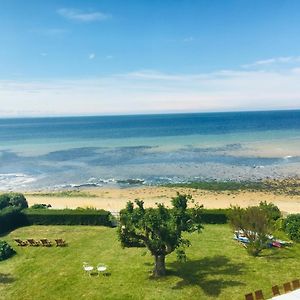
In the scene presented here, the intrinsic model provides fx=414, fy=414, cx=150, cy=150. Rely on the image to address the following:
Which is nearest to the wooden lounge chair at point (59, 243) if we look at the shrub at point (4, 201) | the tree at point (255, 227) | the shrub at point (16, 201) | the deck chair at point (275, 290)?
the shrub at point (16, 201)

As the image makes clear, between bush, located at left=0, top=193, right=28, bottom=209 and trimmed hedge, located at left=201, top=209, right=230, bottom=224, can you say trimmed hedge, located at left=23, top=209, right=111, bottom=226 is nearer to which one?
bush, located at left=0, top=193, right=28, bottom=209

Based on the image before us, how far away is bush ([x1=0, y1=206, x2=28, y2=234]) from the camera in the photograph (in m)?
35.1

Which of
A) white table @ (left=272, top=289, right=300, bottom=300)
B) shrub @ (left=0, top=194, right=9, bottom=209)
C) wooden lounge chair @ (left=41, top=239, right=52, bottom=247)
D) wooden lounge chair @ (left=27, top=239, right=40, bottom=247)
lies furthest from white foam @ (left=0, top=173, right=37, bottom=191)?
white table @ (left=272, top=289, right=300, bottom=300)

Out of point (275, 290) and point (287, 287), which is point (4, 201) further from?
point (287, 287)

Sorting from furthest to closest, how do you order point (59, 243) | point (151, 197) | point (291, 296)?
point (151, 197) → point (59, 243) → point (291, 296)

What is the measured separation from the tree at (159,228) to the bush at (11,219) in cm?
1574

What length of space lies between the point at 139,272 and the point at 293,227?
12133mm

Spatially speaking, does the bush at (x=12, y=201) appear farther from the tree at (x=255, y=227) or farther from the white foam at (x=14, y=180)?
the white foam at (x=14, y=180)

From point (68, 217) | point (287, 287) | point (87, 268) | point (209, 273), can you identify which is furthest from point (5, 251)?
point (287, 287)

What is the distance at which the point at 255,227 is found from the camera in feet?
85.7

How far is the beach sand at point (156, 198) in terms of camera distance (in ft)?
159

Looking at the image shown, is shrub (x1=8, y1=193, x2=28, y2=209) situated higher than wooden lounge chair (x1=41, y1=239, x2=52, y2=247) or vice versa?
shrub (x1=8, y1=193, x2=28, y2=209)

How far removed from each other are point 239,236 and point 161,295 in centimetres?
1031

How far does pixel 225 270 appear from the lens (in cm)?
2448
